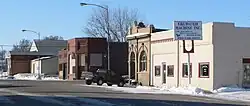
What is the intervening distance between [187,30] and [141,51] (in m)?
13.2

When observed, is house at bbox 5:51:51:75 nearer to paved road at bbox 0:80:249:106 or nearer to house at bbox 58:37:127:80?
house at bbox 58:37:127:80

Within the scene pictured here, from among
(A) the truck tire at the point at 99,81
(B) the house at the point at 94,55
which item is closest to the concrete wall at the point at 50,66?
(B) the house at the point at 94,55

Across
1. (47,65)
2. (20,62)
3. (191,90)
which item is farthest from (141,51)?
(20,62)

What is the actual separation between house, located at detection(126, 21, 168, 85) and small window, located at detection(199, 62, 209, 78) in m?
10.9

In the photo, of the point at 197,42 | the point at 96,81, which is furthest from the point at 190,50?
the point at 96,81

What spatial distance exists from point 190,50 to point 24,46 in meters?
146

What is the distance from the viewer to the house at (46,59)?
4085 inches

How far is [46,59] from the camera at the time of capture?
10456 centimetres

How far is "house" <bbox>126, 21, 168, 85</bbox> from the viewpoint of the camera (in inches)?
2115

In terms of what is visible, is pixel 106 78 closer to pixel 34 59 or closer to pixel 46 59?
pixel 46 59

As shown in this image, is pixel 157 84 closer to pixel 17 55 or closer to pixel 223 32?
pixel 223 32

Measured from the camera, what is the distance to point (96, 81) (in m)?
55.9

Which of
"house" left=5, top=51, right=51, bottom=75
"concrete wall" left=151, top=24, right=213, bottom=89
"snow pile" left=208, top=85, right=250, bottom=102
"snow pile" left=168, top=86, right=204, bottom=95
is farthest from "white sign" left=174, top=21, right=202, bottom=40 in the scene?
"house" left=5, top=51, right=51, bottom=75

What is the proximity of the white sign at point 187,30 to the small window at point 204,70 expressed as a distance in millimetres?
2367
